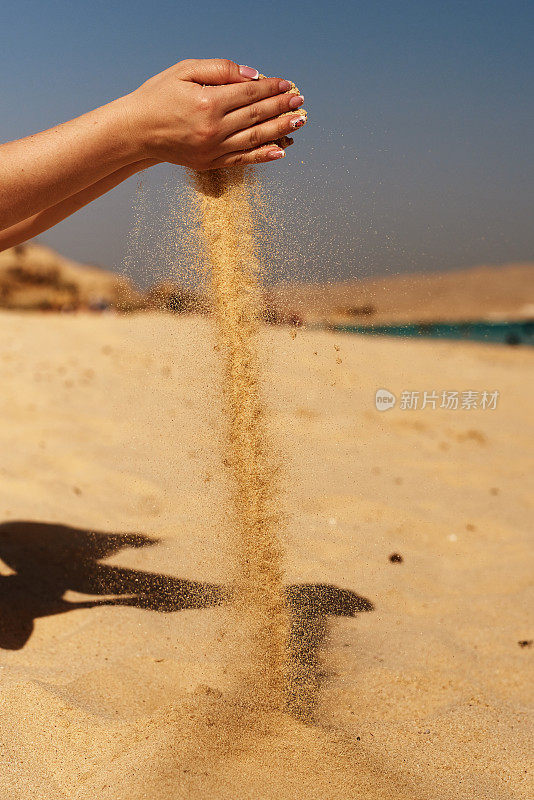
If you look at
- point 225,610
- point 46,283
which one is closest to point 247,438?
point 225,610

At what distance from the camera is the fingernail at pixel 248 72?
1.47m

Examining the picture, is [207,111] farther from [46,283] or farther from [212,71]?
[46,283]

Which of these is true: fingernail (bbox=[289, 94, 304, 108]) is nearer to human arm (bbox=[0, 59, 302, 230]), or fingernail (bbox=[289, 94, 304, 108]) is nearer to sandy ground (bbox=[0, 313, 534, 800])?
human arm (bbox=[0, 59, 302, 230])

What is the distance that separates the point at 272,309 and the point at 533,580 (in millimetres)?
1745

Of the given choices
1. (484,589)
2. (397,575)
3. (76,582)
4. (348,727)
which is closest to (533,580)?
(484,589)

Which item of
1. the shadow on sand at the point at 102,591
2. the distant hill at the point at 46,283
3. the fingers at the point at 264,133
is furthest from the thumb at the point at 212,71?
the distant hill at the point at 46,283

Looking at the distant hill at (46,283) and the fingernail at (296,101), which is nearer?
the fingernail at (296,101)

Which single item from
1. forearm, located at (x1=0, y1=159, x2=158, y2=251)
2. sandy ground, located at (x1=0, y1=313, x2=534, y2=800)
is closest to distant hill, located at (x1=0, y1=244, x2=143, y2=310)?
sandy ground, located at (x1=0, y1=313, x2=534, y2=800)

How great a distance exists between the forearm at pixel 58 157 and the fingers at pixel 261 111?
236 millimetres

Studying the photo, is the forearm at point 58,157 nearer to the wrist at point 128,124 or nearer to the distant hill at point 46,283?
the wrist at point 128,124

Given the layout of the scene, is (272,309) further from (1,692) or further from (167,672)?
(1,692)

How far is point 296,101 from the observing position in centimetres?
152

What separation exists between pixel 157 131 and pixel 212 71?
0.18 m

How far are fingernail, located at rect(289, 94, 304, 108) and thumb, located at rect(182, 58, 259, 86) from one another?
0.13 m
